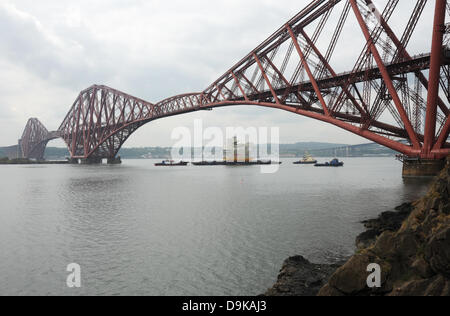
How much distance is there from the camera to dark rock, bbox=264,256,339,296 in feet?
25.6

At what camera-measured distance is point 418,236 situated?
7.52 m

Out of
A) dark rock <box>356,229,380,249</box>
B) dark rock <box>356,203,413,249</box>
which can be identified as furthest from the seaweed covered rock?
dark rock <box>356,203,413,249</box>

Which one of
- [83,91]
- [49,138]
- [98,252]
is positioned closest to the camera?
[98,252]

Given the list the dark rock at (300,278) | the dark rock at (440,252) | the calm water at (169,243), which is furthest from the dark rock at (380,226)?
the dark rock at (440,252)

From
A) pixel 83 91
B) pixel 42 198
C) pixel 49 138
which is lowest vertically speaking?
pixel 42 198

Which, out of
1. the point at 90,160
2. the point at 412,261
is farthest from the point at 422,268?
the point at 90,160

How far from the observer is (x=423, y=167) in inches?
1251

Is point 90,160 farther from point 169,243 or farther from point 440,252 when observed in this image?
point 440,252

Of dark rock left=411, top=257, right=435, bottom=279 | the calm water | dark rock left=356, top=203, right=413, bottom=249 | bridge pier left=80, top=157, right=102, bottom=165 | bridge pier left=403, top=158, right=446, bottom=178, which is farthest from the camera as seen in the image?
bridge pier left=80, top=157, right=102, bottom=165

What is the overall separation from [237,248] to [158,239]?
12.9 feet

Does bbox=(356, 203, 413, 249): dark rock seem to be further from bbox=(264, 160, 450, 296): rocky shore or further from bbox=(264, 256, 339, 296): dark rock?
bbox=(264, 160, 450, 296): rocky shore

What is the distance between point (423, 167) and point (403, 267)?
2991 centimetres
